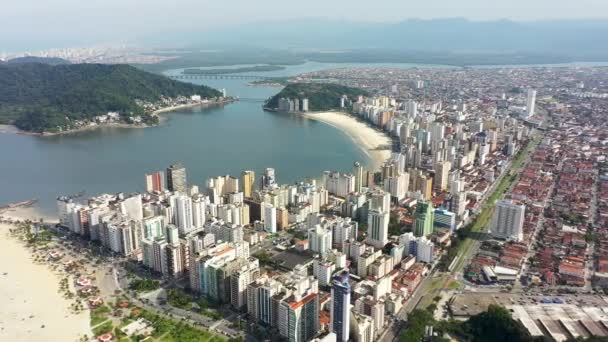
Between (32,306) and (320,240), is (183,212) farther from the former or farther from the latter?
(32,306)

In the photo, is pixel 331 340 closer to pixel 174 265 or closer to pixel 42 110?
pixel 174 265

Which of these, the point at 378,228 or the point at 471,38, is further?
the point at 471,38

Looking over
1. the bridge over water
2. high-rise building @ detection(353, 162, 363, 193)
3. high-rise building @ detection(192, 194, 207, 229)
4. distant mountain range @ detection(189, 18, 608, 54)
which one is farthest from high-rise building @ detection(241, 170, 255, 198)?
distant mountain range @ detection(189, 18, 608, 54)

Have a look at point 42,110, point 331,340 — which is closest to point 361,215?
point 331,340

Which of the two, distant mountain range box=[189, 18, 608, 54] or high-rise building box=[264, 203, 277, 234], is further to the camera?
distant mountain range box=[189, 18, 608, 54]

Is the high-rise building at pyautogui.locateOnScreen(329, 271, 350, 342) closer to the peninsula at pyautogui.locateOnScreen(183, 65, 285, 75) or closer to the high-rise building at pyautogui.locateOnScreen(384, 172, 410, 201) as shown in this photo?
the high-rise building at pyautogui.locateOnScreen(384, 172, 410, 201)

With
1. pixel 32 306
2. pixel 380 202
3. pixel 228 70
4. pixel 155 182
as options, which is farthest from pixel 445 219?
pixel 228 70
